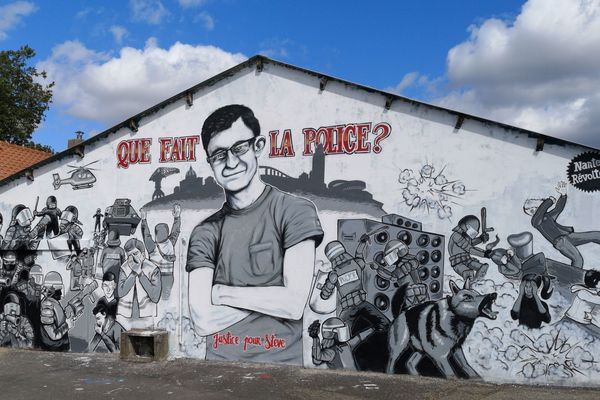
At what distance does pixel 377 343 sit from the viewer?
966 centimetres

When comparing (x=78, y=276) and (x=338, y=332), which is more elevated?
(x=78, y=276)

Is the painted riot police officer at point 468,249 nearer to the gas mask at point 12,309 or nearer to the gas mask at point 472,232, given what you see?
the gas mask at point 472,232

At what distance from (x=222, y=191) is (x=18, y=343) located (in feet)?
20.8

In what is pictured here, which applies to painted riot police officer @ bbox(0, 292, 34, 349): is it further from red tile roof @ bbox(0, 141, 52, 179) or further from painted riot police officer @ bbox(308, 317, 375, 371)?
painted riot police officer @ bbox(308, 317, 375, 371)

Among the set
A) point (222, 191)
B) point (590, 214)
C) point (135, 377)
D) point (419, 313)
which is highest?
point (222, 191)

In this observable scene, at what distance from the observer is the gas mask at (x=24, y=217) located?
12.8 metres

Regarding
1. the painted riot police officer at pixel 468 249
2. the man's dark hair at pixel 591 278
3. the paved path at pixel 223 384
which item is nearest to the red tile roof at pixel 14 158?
the paved path at pixel 223 384

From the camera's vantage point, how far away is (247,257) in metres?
10.8

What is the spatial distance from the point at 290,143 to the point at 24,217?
684cm

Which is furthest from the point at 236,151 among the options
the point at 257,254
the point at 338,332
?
the point at 338,332

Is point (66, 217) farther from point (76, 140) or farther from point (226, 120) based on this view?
point (76, 140)

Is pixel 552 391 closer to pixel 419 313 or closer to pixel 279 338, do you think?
pixel 419 313

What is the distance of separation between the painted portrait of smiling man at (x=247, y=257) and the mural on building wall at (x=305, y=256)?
29 mm

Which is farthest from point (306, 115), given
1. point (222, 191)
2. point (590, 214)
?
point (590, 214)
